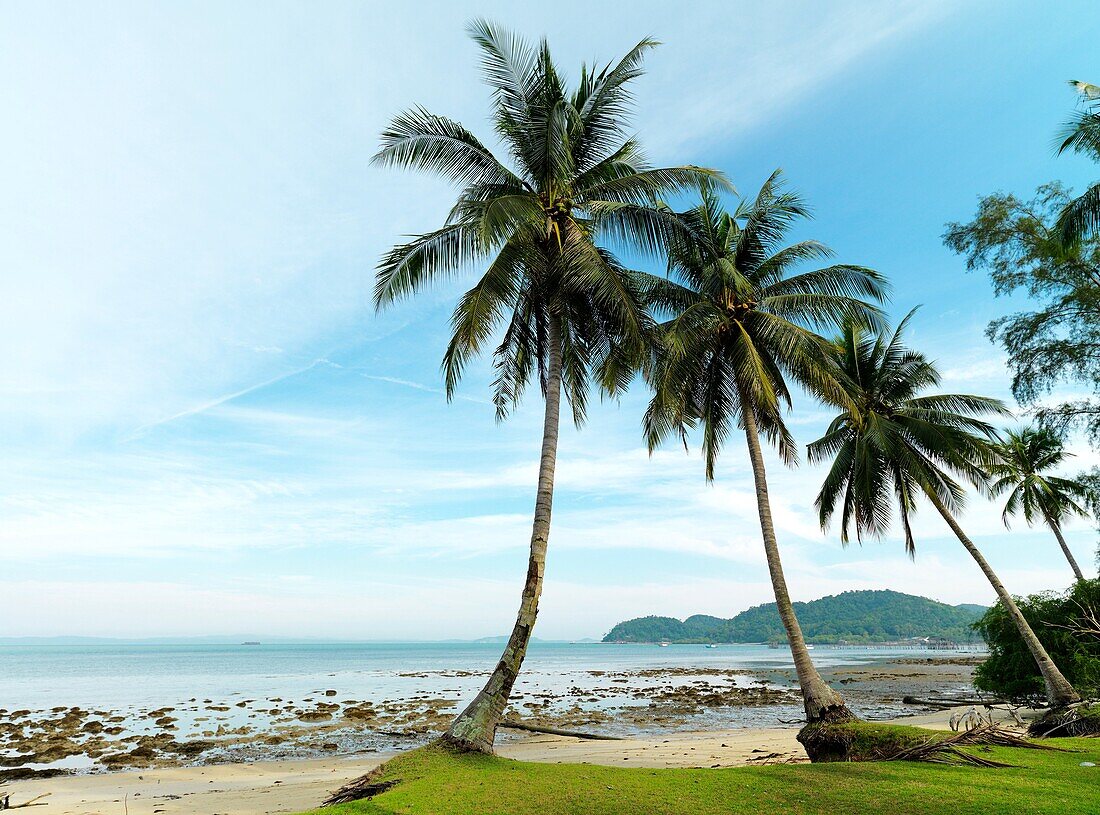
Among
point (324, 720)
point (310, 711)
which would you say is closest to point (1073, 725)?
point (324, 720)

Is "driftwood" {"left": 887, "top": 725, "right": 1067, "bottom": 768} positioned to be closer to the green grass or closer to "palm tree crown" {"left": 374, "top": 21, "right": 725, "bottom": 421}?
the green grass

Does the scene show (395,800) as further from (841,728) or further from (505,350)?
(505,350)

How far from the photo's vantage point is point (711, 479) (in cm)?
1730

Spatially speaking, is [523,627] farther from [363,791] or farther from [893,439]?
[893,439]

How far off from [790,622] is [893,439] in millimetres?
8196

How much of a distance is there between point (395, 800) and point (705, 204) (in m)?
15.1

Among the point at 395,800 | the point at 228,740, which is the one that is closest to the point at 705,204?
the point at 395,800

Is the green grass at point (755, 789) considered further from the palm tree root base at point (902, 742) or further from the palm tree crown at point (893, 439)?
the palm tree crown at point (893, 439)

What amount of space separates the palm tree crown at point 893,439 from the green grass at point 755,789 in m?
10.8

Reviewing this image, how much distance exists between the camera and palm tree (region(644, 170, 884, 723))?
47.0ft

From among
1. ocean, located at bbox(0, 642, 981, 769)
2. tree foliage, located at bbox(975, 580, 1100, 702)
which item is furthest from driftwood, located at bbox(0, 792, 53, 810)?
tree foliage, located at bbox(975, 580, 1100, 702)

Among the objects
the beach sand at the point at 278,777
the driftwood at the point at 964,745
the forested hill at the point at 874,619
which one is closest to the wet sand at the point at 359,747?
the beach sand at the point at 278,777

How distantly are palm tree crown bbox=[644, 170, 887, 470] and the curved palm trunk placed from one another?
1.07m

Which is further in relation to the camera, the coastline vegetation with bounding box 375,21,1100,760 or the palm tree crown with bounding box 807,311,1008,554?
the palm tree crown with bounding box 807,311,1008,554
